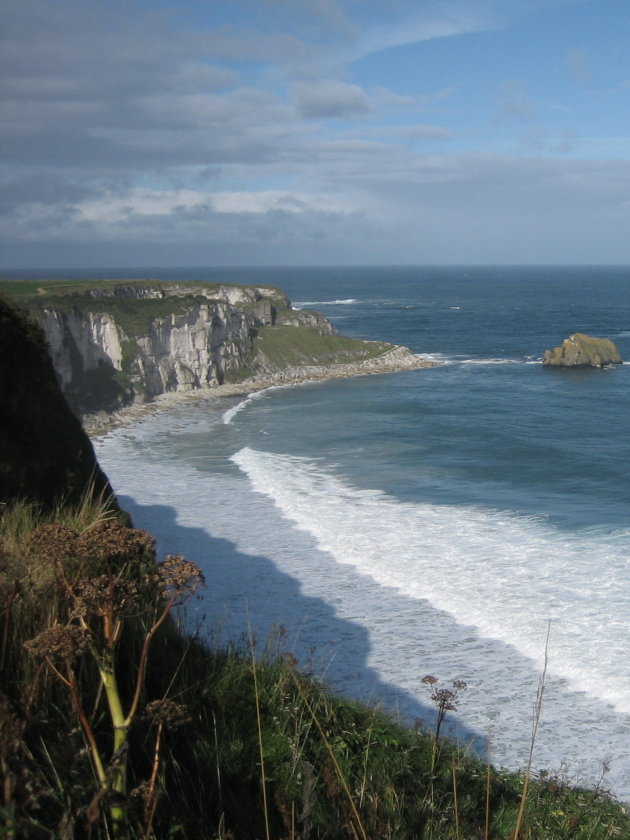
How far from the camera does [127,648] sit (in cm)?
569

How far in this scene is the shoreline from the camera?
47.4 meters

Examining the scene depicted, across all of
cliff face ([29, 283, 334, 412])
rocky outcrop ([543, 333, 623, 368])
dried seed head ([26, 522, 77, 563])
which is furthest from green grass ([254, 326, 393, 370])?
dried seed head ([26, 522, 77, 563])

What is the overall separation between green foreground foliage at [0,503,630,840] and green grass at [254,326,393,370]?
200 ft

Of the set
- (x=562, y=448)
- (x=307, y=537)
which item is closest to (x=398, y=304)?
(x=562, y=448)

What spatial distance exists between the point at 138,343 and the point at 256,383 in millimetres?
10264

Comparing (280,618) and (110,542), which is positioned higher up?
(110,542)

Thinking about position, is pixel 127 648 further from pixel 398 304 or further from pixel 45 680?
pixel 398 304

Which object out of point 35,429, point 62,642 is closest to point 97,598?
point 62,642

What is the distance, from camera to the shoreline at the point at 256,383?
47.4 meters

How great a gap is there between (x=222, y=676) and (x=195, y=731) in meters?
0.82

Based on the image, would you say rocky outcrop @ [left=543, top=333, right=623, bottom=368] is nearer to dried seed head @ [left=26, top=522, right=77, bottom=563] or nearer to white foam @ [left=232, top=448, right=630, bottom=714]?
white foam @ [left=232, top=448, right=630, bottom=714]

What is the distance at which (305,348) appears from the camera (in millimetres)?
70375

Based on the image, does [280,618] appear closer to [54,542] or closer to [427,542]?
[427,542]

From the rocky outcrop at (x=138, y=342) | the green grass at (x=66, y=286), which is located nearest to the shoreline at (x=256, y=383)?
the rocky outcrop at (x=138, y=342)
